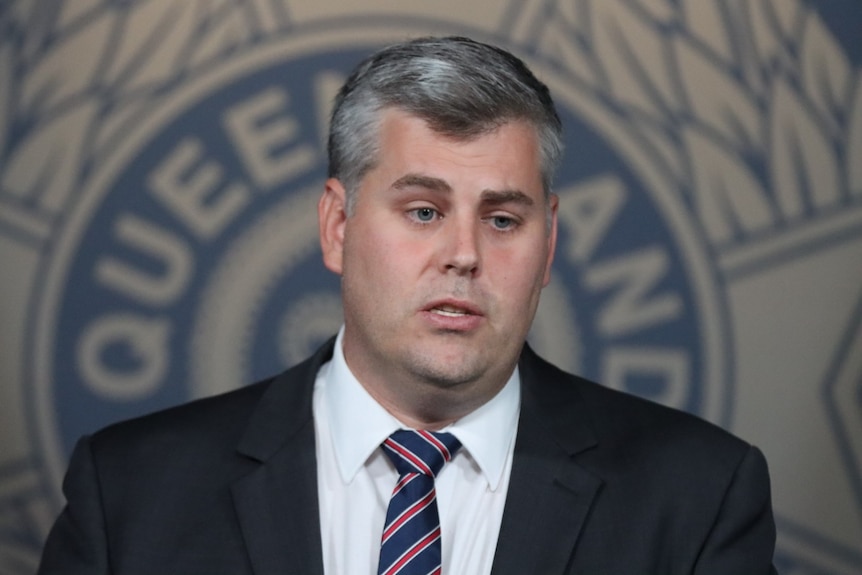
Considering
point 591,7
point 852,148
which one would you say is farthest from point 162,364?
point 852,148

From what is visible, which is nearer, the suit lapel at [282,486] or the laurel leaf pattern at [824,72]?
the suit lapel at [282,486]

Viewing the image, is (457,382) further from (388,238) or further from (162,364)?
(162,364)

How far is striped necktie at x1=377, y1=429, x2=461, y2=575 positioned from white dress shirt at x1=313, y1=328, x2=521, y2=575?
3 cm

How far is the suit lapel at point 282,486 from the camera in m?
2.32

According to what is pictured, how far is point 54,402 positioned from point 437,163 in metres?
1.97

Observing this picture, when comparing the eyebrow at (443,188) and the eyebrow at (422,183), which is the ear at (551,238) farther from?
the eyebrow at (422,183)

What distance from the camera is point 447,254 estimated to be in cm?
230

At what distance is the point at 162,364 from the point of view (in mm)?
3881

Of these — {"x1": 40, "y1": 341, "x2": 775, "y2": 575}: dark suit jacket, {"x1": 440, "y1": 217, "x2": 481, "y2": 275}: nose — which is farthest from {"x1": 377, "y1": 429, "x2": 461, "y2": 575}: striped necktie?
{"x1": 440, "y1": 217, "x2": 481, "y2": 275}: nose

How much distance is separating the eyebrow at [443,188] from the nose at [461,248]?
57 millimetres

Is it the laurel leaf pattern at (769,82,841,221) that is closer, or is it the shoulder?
the shoulder

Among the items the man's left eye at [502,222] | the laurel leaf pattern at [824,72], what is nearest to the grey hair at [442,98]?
the man's left eye at [502,222]

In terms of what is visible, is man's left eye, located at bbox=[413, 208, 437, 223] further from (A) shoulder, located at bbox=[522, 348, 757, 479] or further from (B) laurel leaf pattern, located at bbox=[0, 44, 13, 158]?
(B) laurel leaf pattern, located at bbox=[0, 44, 13, 158]

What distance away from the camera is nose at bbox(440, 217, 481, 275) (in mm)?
2281
